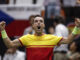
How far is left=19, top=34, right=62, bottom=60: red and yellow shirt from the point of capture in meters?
8.10

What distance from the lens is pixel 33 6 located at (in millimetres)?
12578

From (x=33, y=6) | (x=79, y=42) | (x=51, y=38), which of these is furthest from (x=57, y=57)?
(x=51, y=38)

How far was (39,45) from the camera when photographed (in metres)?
8.13

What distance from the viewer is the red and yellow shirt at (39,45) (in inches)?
319

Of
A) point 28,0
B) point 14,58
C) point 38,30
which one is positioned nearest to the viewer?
A: point 38,30

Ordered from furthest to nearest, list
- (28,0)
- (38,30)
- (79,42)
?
1. (28,0)
2. (79,42)
3. (38,30)

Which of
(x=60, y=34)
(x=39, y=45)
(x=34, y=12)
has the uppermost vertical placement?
(x=39, y=45)

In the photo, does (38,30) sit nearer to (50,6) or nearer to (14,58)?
(14,58)

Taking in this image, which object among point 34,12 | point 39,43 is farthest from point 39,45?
point 34,12

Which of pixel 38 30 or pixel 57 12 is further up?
pixel 38 30

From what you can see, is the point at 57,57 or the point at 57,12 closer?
the point at 57,57

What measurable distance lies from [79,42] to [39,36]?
3812 mm

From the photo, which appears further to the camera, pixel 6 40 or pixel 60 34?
pixel 60 34

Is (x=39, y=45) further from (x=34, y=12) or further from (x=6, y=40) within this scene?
(x=34, y=12)
